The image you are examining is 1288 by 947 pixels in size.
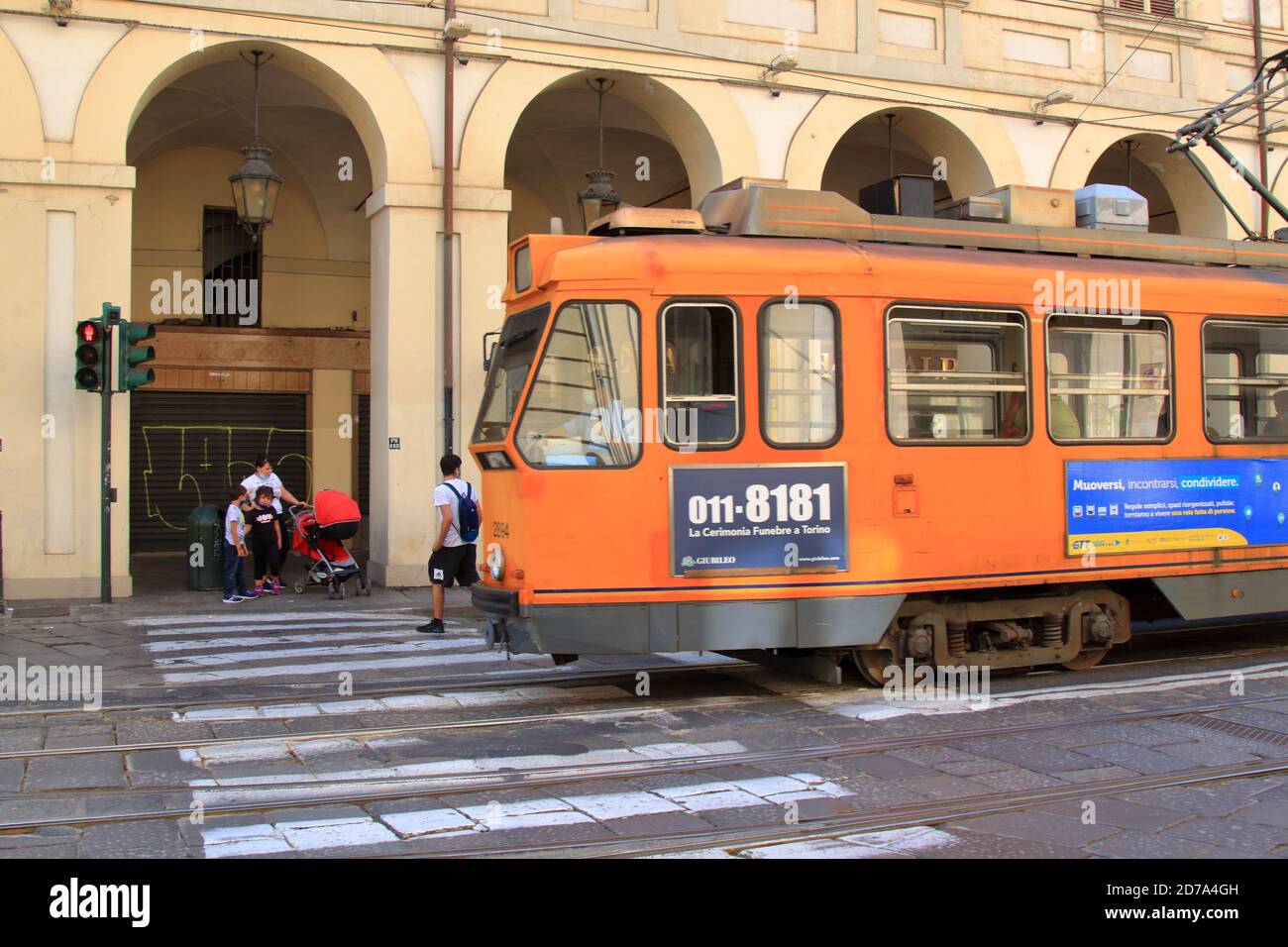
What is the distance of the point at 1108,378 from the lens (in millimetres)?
8828

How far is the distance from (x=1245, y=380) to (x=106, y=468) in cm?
1114

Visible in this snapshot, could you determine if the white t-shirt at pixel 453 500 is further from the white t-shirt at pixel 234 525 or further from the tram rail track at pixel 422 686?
the white t-shirt at pixel 234 525

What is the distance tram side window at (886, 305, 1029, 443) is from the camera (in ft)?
26.7

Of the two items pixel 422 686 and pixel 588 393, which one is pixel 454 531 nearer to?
pixel 422 686

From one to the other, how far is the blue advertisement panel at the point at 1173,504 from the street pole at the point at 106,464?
980cm

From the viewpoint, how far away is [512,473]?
777cm

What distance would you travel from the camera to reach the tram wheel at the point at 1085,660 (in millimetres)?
9086

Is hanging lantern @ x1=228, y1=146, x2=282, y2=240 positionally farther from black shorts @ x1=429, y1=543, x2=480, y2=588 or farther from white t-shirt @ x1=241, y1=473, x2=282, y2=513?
black shorts @ x1=429, y1=543, x2=480, y2=588

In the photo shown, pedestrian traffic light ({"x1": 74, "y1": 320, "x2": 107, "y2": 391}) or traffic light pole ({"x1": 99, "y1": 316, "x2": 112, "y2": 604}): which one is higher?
pedestrian traffic light ({"x1": 74, "y1": 320, "x2": 107, "y2": 391})

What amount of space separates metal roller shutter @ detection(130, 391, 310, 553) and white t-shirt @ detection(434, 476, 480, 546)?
9668 millimetres

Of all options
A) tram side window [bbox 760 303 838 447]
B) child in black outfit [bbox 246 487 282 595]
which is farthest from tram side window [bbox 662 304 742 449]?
child in black outfit [bbox 246 487 282 595]

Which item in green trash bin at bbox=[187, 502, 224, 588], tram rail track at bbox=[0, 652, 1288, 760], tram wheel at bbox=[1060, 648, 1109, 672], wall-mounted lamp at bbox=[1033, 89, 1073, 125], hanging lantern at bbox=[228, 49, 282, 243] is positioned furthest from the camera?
wall-mounted lamp at bbox=[1033, 89, 1073, 125]

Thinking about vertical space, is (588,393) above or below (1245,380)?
below

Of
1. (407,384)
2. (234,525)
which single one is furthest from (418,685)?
(407,384)
